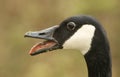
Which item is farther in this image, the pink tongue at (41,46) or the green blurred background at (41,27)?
the green blurred background at (41,27)

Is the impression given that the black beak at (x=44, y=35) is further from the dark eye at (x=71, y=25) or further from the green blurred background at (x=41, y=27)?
the green blurred background at (x=41, y=27)

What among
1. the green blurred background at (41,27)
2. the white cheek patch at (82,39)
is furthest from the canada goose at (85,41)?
the green blurred background at (41,27)

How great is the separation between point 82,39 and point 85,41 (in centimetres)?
3

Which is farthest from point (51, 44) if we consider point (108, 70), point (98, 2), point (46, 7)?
point (46, 7)

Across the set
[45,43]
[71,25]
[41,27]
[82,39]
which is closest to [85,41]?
[82,39]

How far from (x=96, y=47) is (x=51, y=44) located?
388 millimetres

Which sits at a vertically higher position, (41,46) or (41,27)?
(41,27)

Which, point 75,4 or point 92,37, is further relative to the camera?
point 75,4

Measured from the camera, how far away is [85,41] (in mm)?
4973

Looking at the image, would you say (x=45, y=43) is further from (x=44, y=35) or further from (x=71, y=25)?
(x=71, y=25)

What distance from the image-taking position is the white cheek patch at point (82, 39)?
4941 millimetres

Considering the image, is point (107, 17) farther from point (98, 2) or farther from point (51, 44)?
point (51, 44)

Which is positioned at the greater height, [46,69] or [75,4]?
[75,4]

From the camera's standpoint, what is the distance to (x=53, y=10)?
367 inches
